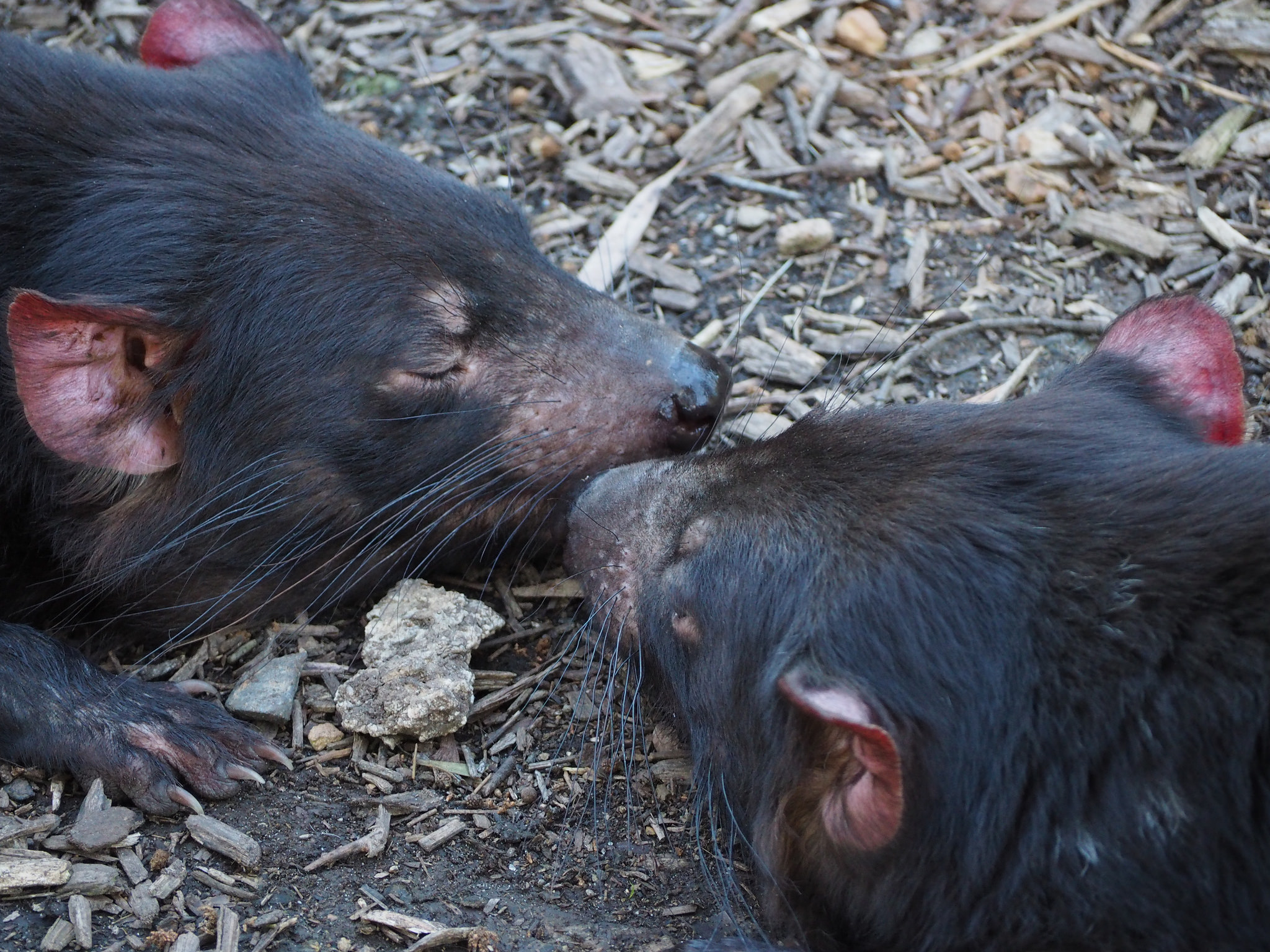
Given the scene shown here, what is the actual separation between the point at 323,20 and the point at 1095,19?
3063 millimetres

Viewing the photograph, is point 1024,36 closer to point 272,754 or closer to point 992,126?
point 992,126

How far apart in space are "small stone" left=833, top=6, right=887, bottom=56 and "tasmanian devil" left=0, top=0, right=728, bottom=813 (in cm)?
225

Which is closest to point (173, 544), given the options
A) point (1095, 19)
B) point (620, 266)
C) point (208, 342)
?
point (208, 342)

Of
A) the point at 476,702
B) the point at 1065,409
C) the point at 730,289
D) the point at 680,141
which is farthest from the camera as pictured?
the point at 680,141

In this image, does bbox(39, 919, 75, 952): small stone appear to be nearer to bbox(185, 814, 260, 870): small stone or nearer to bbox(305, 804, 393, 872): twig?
bbox(185, 814, 260, 870): small stone

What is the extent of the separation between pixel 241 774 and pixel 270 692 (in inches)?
10.6

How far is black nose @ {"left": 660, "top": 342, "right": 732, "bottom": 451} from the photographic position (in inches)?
129

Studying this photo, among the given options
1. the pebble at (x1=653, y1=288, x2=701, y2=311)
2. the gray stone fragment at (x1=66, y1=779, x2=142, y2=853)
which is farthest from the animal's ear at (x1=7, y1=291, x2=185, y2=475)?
the pebble at (x1=653, y1=288, x2=701, y2=311)

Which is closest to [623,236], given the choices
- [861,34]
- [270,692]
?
[861,34]

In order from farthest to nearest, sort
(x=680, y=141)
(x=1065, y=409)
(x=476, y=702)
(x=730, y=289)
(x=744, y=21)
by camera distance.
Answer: (x=744, y=21), (x=680, y=141), (x=730, y=289), (x=476, y=702), (x=1065, y=409)

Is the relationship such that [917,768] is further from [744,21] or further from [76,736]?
[744,21]

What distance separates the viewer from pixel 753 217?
4645mm

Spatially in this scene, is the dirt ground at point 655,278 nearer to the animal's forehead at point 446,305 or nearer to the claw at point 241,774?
the claw at point 241,774

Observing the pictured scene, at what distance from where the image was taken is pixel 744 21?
528 cm
